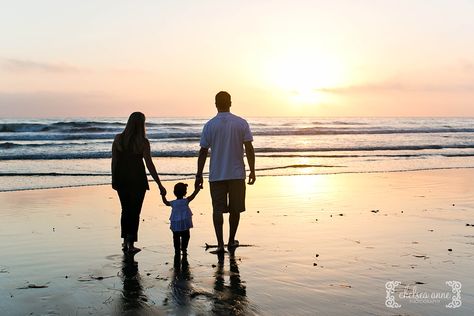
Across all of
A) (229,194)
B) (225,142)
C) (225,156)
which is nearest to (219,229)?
(229,194)

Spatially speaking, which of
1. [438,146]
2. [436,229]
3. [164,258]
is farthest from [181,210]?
[438,146]

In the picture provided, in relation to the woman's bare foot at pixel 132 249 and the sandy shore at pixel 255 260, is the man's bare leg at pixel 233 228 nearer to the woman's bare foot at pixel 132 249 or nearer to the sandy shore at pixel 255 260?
the sandy shore at pixel 255 260

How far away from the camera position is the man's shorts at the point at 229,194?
7.13m

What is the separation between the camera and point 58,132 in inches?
1775

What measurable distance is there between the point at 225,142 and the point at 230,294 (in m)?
2.24

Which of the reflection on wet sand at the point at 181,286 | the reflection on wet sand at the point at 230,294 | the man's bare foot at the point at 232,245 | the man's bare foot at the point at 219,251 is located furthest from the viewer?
the man's bare foot at the point at 232,245

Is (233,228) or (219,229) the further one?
(233,228)

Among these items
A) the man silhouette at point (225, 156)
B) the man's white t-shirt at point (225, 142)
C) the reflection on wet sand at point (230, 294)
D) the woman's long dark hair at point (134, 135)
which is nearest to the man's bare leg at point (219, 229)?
the man silhouette at point (225, 156)

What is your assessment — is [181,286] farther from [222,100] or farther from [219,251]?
[222,100]

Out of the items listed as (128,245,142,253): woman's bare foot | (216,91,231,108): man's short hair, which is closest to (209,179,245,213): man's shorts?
(216,91,231,108): man's short hair

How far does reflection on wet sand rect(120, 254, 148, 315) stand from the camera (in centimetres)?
490

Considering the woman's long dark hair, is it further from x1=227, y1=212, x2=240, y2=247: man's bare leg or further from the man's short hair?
x1=227, y1=212, x2=240, y2=247: man's bare leg

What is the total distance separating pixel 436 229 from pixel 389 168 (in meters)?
11.5

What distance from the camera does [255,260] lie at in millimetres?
6574
